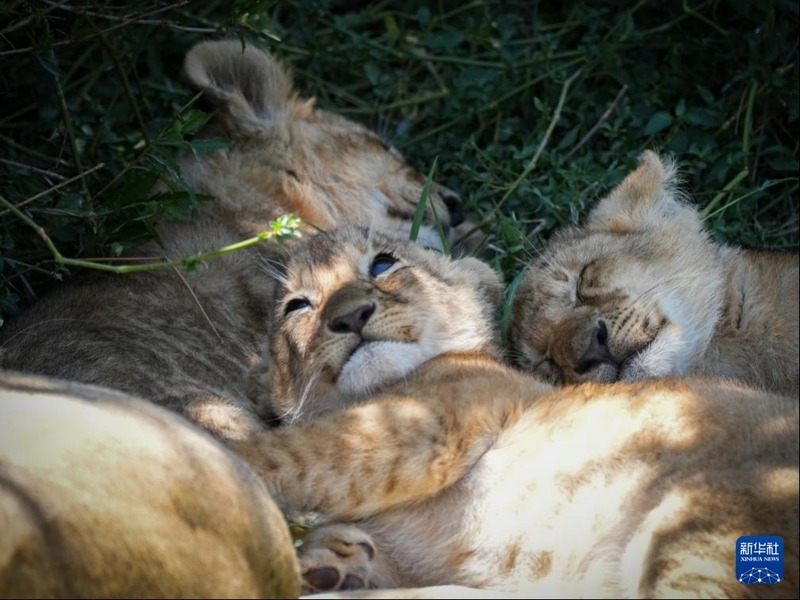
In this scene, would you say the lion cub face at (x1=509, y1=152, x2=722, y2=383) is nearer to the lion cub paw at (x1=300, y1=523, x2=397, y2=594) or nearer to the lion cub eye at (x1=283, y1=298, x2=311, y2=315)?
the lion cub eye at (x1=283, y1=298, x2=311, y2=315)

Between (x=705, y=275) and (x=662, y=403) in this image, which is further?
(x=705, y=275)

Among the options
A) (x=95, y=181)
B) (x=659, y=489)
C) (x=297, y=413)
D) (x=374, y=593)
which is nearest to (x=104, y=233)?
(x=95, y=181)

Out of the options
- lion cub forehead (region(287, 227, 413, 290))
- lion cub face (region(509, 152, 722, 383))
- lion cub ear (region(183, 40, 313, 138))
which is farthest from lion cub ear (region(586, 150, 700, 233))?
lion cub ear (region(183, 40, 313, 138))

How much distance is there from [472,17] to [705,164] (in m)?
2.37

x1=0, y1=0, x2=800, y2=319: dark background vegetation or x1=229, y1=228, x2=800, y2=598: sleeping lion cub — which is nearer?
x1=229, y1=228, x2=800, y2=598: sleeping lion cub

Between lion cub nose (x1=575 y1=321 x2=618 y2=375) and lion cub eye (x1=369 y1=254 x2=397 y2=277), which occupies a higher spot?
lion cub eye (x1=369 y1=254 x2=397 y2=277)

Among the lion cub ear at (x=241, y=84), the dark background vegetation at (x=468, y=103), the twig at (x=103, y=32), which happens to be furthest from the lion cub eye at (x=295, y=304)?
the lion cub ear at (x=241, y=84)

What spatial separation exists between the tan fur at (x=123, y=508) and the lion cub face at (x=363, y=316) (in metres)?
1.25

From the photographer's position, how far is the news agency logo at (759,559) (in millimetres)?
3529

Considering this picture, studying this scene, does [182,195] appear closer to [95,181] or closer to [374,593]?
[95,181]

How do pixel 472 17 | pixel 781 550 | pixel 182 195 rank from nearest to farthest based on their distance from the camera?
pixel 781 550 → pixel 182 195 → pixel 472 17

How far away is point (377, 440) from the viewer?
4387 millimetres

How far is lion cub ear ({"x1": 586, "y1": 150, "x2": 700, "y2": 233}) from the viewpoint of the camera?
5.84 metres

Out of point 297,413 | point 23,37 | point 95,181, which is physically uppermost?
point 23,37
